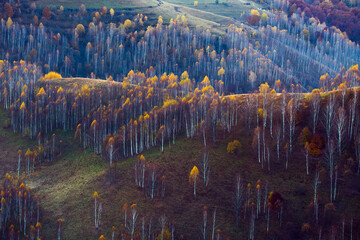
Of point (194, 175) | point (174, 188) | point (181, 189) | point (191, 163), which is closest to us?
point (194, 175)

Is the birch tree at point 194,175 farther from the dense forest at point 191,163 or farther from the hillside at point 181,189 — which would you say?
the hillside at point 181,189

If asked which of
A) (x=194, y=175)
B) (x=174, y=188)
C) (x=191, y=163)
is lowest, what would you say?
(x=174, y=188)

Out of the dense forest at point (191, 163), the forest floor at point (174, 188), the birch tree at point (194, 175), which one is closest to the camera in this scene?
the dense forest at point (191, 163)

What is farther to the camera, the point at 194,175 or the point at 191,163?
the point at 191,163

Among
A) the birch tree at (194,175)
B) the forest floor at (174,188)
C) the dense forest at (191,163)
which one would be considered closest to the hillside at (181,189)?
the forest floor at (174,188)

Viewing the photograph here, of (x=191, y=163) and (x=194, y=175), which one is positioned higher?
(x=194, y=175)

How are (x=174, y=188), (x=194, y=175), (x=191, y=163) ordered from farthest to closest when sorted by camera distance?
(x=191, y=163) < (x=174, y=188) < (x=194, y=175)

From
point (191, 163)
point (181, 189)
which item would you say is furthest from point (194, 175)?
point (191, 163)

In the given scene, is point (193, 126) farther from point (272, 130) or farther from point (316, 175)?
point (316, 175)

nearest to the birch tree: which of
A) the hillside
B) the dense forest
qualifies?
the dense forest

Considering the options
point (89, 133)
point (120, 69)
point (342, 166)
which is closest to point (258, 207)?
point (342, 166)

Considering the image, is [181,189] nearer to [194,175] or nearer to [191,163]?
[194,175]
